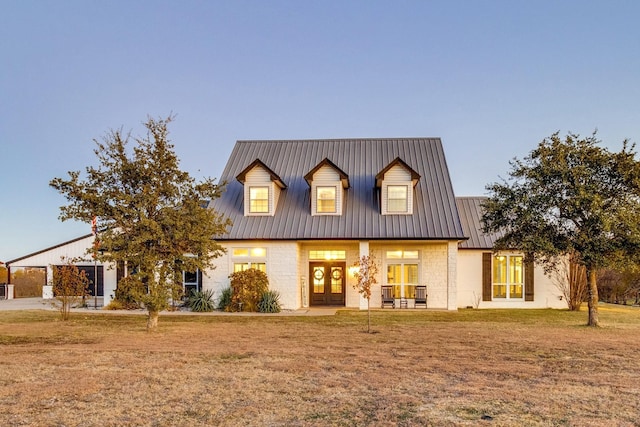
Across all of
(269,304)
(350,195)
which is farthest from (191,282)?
(350,195)

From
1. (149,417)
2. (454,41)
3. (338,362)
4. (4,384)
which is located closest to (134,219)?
(4,384)

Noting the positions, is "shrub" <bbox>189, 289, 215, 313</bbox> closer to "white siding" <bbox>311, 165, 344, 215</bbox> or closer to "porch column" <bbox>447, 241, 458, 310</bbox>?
"white siding" <bbox>311, 165, 344, 215</bbox>

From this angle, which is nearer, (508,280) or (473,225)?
(508,280)

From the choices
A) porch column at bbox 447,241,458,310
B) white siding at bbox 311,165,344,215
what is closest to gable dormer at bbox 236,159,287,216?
white siding at bbox 311,165,344,215

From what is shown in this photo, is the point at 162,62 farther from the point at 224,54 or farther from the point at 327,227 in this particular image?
the point at 327,227

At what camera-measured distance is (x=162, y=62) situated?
21578 mm

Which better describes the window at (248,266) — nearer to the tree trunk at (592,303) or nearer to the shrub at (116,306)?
the shrub at (116,306)

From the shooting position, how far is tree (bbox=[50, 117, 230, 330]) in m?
13.7

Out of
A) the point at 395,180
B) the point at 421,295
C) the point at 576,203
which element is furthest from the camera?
the point at 395,180

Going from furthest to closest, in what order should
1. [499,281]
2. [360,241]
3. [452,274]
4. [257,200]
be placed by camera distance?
1. [499,281]
2. [257,200]
3. [360,241]
4. [452,274]

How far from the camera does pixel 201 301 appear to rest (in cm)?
1981

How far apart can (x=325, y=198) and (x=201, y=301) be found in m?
7.00

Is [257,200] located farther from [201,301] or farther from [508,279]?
[508,279]

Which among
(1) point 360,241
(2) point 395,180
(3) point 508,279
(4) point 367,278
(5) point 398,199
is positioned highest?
(2) point 395,180
